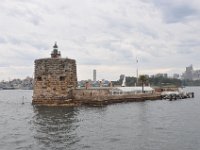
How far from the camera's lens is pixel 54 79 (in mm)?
48344

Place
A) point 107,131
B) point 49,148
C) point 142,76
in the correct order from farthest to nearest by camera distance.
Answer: point 142,76
point 107,131
point 49,148

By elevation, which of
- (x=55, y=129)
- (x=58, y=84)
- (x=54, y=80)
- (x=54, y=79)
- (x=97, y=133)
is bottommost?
(x=97, y=133)

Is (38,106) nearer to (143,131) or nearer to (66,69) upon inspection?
(66,69)

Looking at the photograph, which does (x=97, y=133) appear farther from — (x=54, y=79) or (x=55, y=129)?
(x=54, y=79)

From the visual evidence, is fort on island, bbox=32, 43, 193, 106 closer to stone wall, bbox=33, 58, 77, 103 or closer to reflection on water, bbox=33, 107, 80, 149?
stone wall, bbox=33, 58, 77, 103

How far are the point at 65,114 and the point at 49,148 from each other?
1772 centimetres

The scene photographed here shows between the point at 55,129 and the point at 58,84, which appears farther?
the point at 58,84

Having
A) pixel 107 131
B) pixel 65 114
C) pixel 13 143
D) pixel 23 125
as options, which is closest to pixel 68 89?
pixel 65 114

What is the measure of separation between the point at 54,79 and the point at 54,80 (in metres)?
0.13

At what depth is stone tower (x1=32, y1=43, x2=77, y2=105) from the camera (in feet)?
159

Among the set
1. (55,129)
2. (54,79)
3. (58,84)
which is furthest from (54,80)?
(55,129)

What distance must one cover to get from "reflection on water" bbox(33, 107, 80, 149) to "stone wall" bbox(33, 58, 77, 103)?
675 cm

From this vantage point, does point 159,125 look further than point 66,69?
No

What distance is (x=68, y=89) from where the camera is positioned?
162ft
